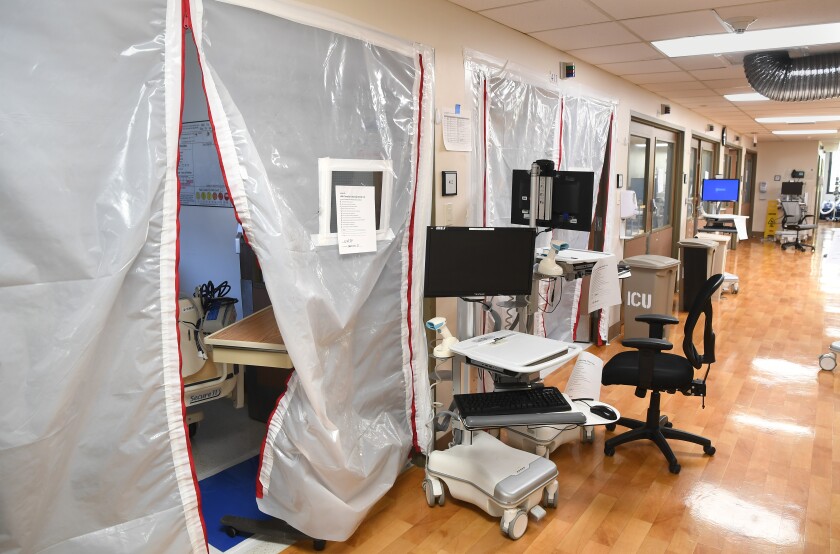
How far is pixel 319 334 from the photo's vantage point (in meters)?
2.21

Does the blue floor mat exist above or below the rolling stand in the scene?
below

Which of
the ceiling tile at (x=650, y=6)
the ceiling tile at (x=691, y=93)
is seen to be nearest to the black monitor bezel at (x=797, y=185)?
the ceiling tile at (x=691, y=93)

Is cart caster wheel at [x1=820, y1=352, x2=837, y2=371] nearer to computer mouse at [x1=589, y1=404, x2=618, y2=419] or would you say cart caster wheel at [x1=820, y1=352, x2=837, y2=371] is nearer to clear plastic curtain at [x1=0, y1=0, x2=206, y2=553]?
computer mouse at [x1=589, y1=404, x2=618, y2=419]

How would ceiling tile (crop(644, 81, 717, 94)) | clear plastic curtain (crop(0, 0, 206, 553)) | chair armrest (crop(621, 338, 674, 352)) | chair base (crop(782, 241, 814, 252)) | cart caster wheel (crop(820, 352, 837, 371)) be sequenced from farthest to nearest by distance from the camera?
chair base (crop(782, 241, 814, 252)) → ceiling tile (crop(644, 81, 717, 94)) → cart caster wheel (crop(820, 352, 837, 371)) → chair armrest (crop(621, 338, 674, 352)) → clear plastic curtain (crop(0, 0, 206, 553))

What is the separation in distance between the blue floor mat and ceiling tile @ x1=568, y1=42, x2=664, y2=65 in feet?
11.4

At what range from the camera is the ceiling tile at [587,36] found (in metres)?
3.56

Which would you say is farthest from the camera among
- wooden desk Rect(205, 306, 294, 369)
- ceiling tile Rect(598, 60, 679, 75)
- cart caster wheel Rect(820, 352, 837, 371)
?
ceiling tile Rect(598, 60, 679, 75)

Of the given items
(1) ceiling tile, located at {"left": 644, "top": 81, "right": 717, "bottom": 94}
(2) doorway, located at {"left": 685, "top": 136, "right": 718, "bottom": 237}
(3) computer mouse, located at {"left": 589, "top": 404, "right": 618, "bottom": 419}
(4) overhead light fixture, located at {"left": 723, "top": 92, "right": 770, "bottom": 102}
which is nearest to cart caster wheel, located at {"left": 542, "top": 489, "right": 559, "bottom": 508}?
(3) computer mouse, located at {"left": 589, "top": 404, "right": 618, "bottom": 419}

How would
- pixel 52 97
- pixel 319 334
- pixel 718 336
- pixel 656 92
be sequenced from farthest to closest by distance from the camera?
pixel 656 92 → pixel 718 336 → pixel 319 334 → pixel 52 97

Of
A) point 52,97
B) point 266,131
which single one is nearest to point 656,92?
point 266,131

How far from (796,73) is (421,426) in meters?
3.98

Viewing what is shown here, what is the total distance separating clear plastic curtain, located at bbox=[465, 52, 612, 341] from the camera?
329 centimetres

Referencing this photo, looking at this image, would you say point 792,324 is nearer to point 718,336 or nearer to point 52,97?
point 718,336

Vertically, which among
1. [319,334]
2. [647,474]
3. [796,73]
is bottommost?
[647,474]
